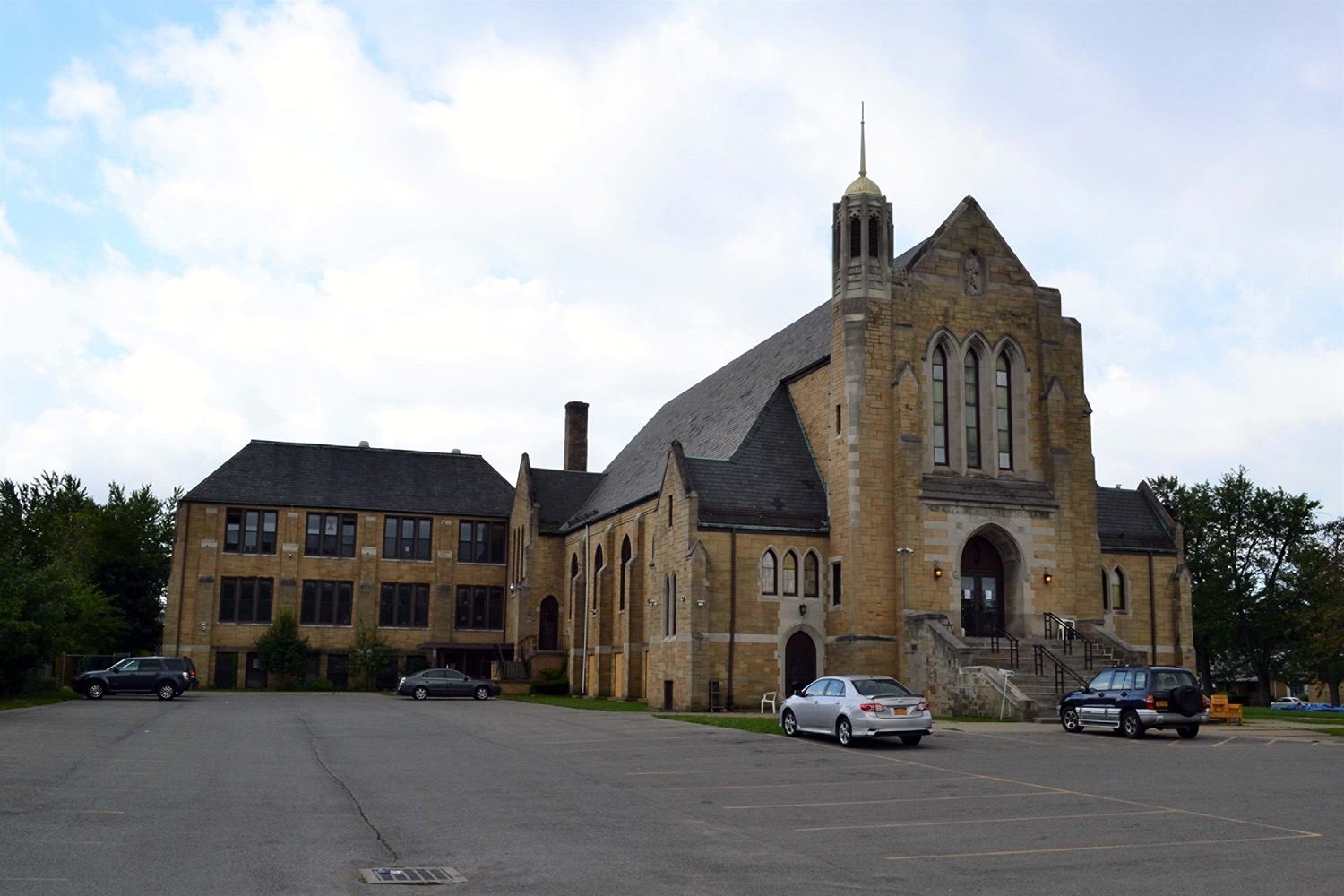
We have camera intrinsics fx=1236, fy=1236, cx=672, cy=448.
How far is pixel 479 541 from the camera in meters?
62.9

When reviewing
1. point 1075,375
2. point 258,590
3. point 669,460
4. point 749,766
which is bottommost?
point 749,766

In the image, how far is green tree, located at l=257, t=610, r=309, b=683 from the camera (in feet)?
185

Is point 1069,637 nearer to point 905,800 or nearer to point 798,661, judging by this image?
point 798,661

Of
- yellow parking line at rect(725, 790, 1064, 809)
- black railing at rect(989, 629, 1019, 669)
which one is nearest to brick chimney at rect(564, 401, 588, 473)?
black railing at rect(989, 629, 1019, 669)

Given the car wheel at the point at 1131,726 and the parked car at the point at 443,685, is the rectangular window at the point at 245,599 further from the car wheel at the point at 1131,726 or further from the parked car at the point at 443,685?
the car wheel at the point at 1131,726

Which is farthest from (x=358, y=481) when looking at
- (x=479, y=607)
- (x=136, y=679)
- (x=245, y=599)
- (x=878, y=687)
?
(x=878, y=687)

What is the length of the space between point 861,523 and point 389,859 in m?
28.1

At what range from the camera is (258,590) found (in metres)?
58.6

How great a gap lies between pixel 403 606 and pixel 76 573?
580 inches

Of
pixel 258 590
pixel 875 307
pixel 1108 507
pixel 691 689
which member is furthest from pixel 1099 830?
pixel 258 590

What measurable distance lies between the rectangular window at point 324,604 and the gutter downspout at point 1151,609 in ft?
118

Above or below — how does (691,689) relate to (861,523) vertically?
below

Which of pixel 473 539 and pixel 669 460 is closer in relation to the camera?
pixel 669 460

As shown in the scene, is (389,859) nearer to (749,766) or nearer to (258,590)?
(749,766)
